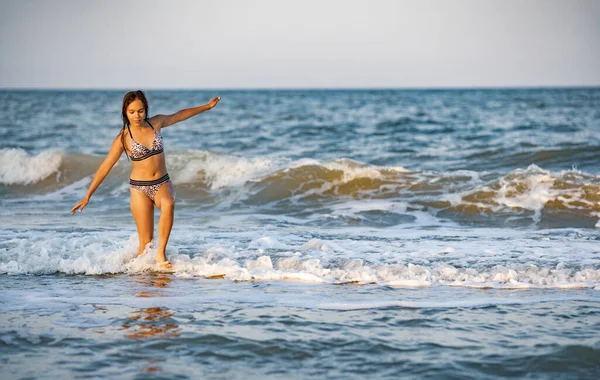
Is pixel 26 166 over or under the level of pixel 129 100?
under

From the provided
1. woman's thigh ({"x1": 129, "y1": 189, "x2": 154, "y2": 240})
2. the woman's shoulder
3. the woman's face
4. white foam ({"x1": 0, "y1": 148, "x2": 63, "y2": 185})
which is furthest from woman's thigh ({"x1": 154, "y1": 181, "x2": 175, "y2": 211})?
white foam ({"x1": 0, "y1": 148, "x2": 63, "y2": 185})

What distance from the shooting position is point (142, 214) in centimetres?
711

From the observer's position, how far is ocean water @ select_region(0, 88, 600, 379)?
435 centimetres

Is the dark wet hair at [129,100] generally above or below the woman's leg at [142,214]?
above

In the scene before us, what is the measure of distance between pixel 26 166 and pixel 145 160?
10037mm

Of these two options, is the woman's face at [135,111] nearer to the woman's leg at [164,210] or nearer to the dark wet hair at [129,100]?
the dark wet hair at [129,100]

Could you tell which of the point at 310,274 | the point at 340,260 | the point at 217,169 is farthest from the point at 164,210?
the point at 217,169

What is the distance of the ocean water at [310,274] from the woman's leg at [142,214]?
0.23 m

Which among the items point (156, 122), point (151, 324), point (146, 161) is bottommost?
point (151, 324)

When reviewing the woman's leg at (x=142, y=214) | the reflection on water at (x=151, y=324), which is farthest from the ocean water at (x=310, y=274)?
the woman's leg at (x=142, y=214)

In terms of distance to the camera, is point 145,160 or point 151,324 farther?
point 145,160

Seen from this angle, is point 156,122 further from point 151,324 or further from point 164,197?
point 151,324

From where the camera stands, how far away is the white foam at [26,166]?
15211 millimetres

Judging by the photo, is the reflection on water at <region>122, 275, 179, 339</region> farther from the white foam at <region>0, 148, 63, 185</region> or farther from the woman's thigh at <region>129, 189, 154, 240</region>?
the white foam at <region>0, 148, 63, 185</region>
